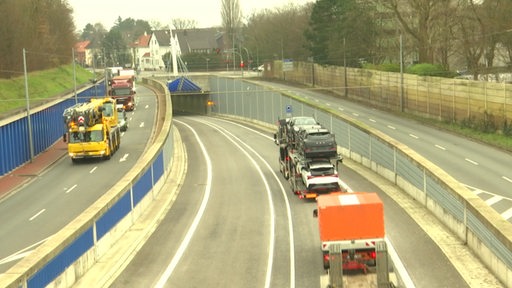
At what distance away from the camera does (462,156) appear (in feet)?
143

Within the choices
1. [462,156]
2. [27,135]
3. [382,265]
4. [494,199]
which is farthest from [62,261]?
[27,135]

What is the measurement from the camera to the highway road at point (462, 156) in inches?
1289

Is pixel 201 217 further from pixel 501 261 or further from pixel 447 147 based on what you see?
pixel 447 147

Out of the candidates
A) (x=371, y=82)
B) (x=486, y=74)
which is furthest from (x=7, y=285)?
(x=371, y=82)

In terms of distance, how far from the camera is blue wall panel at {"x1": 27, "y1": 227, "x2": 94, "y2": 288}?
13891 mm

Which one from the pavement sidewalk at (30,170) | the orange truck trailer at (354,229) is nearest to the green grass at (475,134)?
the orange truck trailer at (354,229)

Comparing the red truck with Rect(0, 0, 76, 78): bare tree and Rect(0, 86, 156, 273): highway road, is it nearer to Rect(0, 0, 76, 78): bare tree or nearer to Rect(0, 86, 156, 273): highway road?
Rect(0, 0, 76, 78): bare tree

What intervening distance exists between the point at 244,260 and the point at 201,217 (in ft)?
21.9

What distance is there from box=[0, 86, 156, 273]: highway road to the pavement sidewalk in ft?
2.12

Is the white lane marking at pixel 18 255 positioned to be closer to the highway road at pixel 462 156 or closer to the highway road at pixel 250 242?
the highway road at pixel 250 242

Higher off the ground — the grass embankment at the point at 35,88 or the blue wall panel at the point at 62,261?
the grass embankment at the point at 35,88

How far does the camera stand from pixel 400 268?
18.1 metres

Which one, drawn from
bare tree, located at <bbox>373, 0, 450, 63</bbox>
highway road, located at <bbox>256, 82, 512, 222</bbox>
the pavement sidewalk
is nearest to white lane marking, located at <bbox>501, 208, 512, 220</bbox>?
highway road, located at <bbox>256, 82, 512, 222</bbox>

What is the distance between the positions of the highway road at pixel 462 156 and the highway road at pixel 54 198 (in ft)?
65.6
